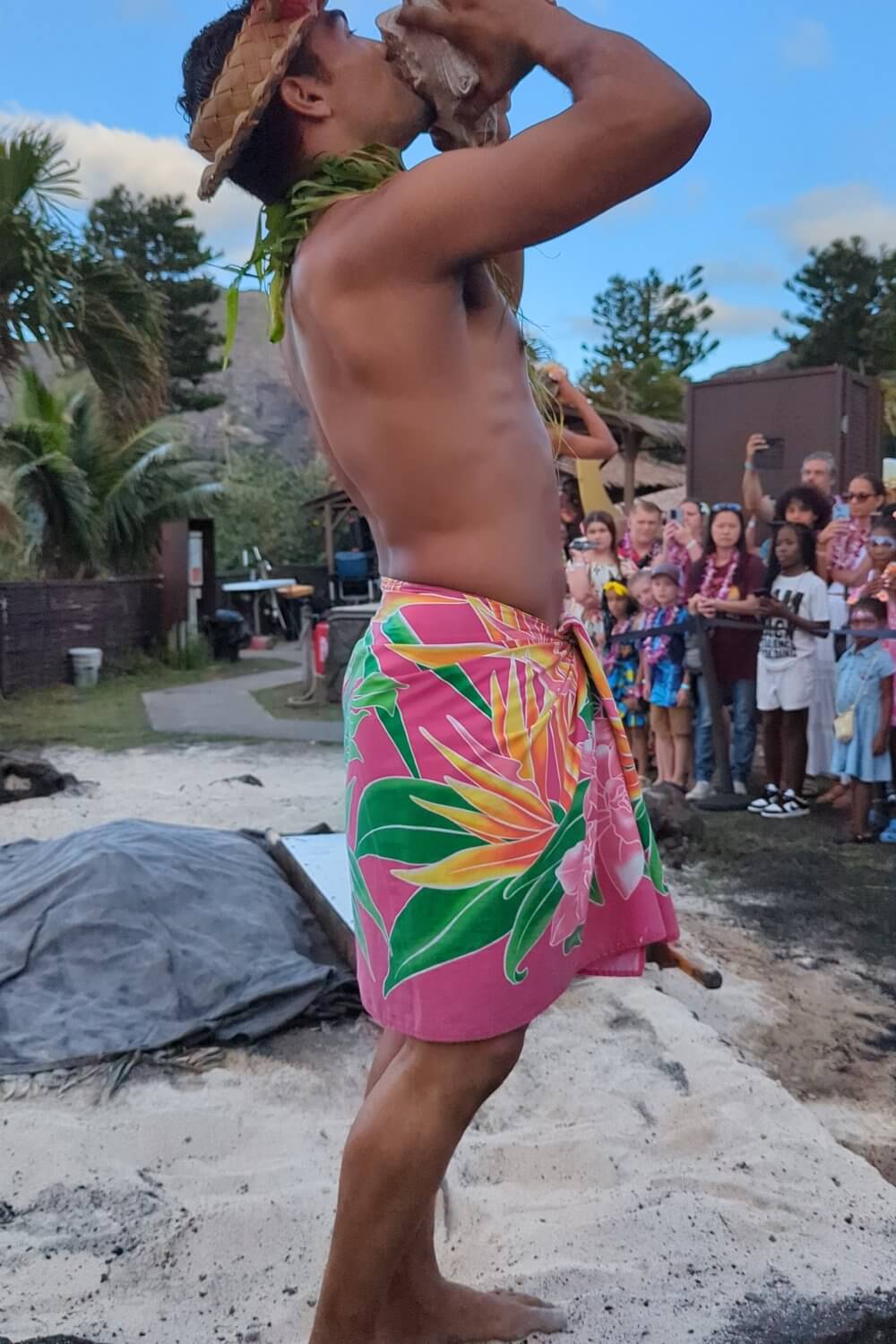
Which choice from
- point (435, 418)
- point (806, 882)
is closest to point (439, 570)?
point (435, 418)

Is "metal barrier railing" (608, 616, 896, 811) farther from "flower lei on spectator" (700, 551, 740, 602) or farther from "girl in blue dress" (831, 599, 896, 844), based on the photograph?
"girl in blue dress" (831, 599, 896, 844)

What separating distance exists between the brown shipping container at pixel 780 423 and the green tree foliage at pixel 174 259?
841 inches

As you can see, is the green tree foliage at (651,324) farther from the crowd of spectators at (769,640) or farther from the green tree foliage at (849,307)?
the crowd of spectators at (769,640)

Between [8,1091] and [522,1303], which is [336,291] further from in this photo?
[8,1091]

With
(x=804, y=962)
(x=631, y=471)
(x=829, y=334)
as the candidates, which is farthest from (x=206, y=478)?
(x=829, y=334)

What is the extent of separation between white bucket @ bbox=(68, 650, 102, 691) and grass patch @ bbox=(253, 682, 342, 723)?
2.06m

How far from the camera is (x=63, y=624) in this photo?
11766 millimetres

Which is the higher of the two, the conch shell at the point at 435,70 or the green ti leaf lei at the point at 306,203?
the conch shell at the point at 435,70

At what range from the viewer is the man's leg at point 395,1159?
1.29 m

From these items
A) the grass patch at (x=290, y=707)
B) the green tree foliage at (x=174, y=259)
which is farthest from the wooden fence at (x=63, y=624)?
the green tree foliage at (x=174, y=259)

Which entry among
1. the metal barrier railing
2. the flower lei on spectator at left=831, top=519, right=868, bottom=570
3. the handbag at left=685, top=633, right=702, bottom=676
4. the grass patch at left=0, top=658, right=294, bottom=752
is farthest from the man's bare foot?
the grass patch at left=0, top=658, right=294, bottom=752

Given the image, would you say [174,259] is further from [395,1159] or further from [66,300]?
[395,1159]

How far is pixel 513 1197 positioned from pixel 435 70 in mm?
1865

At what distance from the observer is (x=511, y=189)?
1160mm
